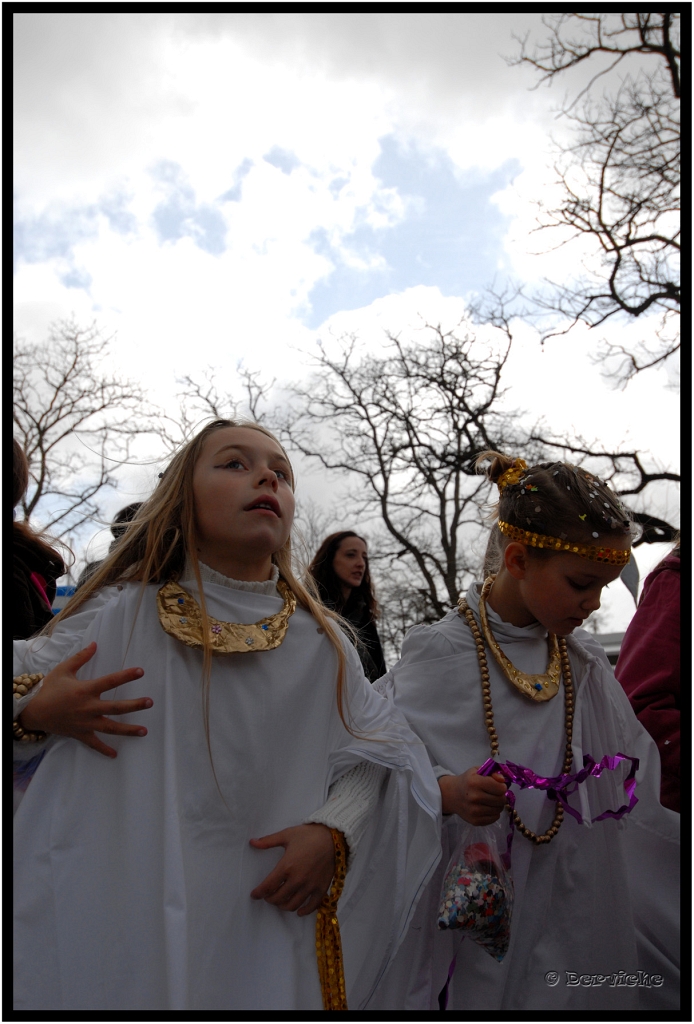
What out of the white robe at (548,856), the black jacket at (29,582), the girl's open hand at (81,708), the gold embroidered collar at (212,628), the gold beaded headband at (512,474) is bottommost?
the white robe at (548,856)

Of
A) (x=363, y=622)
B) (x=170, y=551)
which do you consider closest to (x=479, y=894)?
(x=170, y=551)

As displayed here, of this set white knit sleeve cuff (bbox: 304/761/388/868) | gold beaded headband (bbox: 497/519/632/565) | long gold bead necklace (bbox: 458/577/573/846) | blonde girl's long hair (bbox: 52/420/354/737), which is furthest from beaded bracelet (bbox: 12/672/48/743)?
gold beaded headband (bbox: 497/519/632/565)

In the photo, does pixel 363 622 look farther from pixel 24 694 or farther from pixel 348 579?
pixel 24 694

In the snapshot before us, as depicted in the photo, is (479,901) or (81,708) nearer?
(81,708)

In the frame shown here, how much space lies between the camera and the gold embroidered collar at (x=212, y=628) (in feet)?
6.14

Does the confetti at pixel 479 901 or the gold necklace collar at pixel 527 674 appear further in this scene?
the gold necklace collar at pixel 527 674

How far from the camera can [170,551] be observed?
2041mm

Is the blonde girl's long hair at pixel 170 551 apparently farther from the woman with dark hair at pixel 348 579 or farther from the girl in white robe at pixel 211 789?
the woman with dark hair at pixel 348 579

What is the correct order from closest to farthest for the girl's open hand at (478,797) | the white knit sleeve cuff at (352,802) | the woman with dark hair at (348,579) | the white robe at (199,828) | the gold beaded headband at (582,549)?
the white robe at (199,828) → the white knit sleeve cuff at (352,802) → the girl's open hand at (478,797) → the gold beaded headband at (582,549) → the woman with dark hair at (348,579)

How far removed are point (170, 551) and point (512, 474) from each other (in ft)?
4.06

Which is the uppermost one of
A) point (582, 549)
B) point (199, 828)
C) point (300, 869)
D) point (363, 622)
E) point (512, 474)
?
point (512, 474)

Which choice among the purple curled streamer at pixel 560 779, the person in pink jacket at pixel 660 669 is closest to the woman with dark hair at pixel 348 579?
the person in pink jacket at pixel 660 669

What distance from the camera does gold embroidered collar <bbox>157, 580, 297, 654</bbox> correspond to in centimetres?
187

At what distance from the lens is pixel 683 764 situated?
96.7 inches
